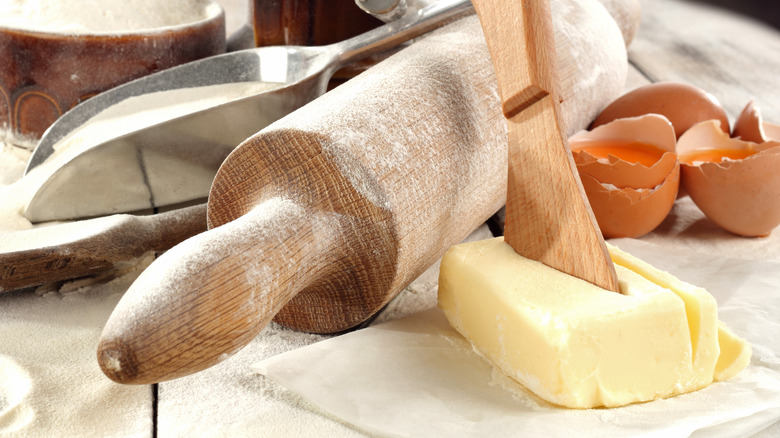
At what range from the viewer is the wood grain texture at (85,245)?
792mm

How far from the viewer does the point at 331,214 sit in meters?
0.71

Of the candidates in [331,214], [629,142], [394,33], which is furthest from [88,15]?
[629,142]

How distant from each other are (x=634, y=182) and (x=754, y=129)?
235 mm

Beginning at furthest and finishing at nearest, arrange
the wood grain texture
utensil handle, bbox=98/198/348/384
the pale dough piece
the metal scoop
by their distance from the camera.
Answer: the pale dough piece, the metal scoop, the wood grain texture, utensil handle, bbox=98/198/348/384

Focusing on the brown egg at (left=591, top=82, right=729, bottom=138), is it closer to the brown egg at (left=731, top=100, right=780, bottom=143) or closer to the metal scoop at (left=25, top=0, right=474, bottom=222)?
the brown egg at (left=731, top=100, right=780, bottom=143)

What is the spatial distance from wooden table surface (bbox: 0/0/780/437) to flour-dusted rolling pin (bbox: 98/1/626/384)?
79mm

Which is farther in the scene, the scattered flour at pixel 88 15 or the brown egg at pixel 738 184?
the scattered flour at pixel 88 15

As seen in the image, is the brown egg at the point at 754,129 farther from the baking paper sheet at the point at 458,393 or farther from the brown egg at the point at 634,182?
the baking paper sheet at the point at 458,393

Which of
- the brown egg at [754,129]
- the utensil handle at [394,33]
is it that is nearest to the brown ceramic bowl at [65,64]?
the utensil handle at [394,33]

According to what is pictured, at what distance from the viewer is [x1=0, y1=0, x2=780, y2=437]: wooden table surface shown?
2.15 ft

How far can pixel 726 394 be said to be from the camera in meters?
0.68

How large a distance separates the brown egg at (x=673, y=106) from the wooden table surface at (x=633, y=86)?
0.17 meters

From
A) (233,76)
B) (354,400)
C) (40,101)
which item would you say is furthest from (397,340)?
(40,101)

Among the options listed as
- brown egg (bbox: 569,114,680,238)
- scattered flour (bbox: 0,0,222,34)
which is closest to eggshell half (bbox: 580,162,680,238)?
brown egg (bbox: 569,114,680,238)
